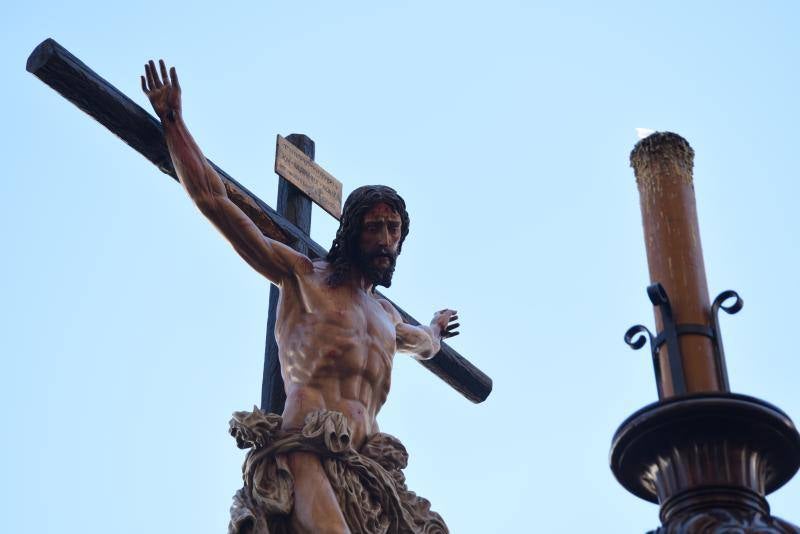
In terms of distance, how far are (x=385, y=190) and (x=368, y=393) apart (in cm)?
88

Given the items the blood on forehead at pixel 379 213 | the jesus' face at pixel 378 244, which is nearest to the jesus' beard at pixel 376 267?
the jesus' face at pixel 378 244

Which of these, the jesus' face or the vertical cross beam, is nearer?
the jesus' face

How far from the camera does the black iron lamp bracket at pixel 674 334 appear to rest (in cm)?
255

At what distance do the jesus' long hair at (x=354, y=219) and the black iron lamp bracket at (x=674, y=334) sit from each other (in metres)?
3.08

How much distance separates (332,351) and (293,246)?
140cm

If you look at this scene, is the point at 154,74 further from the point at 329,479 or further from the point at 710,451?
the point at 710,451

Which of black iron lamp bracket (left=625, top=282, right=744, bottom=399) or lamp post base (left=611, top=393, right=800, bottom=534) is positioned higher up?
black iron lamp bracket (left=625, top=282, right=744, bottom=399)

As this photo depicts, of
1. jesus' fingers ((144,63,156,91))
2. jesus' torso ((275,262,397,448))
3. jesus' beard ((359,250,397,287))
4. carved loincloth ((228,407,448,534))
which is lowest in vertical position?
carved loincloth ((228,407,448,534))

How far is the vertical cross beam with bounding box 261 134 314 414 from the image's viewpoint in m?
6.06

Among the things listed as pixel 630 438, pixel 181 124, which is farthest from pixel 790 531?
pixel 181 124

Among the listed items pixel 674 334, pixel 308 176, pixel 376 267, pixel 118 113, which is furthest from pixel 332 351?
pixel 674 334

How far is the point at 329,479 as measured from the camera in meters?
4.99

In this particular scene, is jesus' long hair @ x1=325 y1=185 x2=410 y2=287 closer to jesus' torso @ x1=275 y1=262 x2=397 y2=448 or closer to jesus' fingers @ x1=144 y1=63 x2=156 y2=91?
jesus' torso @ x1=275 y1=262 x2=397 y2=448

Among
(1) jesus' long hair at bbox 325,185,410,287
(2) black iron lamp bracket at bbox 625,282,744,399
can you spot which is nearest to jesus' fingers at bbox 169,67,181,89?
(1) jesus' long hair at bbox 325,185,410,287
